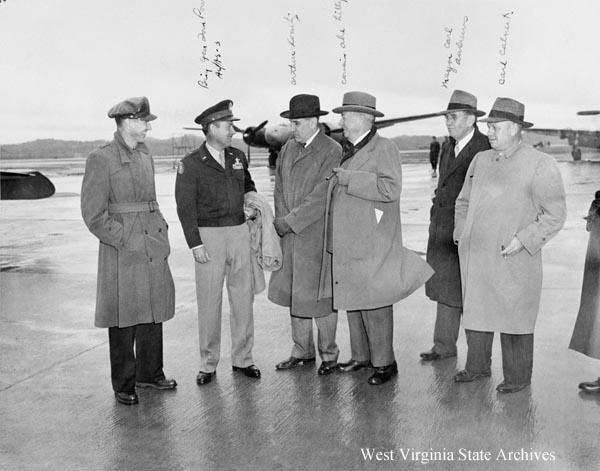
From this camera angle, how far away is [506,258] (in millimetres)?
4230

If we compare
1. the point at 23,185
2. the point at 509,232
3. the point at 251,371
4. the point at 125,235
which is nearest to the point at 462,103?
the point at 509,232

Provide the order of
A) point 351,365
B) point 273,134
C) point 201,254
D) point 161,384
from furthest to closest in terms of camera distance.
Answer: point 273,134 < point 351,365 < point 201,254 < point 161,384

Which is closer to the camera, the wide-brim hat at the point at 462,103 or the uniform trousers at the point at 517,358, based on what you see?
the uniform trousers at the point at 517,358

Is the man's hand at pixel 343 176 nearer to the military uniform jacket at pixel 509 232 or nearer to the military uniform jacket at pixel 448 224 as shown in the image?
the military uniform jacket at pixel 509 232

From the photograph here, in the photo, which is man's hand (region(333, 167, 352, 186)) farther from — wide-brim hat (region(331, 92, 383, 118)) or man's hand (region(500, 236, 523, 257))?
man's hand (region(500, 236, 523, 257))

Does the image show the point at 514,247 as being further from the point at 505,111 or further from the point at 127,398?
Answer: the point at 127,398

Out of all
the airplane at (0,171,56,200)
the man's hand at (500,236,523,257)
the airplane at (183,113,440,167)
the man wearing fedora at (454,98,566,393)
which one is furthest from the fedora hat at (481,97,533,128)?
the airplane at (183,113,440,167)

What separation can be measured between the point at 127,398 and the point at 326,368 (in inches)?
51.8

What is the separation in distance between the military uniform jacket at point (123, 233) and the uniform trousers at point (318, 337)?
1043 mm

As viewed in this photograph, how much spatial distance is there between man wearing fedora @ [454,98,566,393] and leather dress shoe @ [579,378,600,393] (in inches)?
12.2

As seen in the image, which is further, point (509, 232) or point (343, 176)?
point (343, 176)

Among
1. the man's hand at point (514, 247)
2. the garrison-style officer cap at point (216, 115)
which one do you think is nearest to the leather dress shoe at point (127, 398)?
the garrison-style officer cap at point (216, 115)

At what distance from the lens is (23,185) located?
15.0 m

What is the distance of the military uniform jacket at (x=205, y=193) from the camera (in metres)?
4.57
